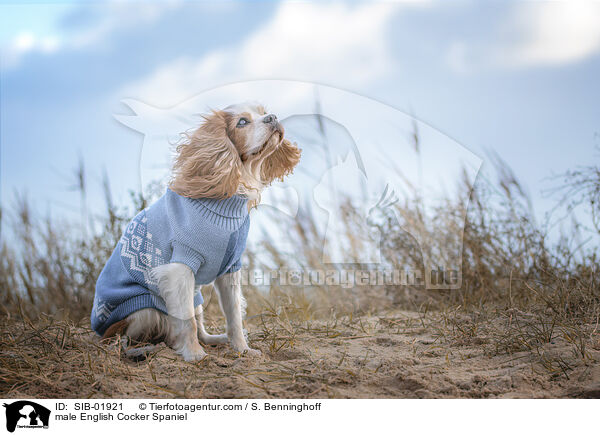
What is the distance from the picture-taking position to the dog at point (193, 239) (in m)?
2.86

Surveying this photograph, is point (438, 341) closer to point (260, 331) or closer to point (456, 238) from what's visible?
point (260, 331)

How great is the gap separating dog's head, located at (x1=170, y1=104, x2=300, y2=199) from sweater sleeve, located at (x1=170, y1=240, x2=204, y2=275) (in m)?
0.30

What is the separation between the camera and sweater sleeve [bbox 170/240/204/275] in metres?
2.81

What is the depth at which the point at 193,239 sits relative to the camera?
2.82m

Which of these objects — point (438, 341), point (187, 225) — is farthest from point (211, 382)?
point (438, 341)
